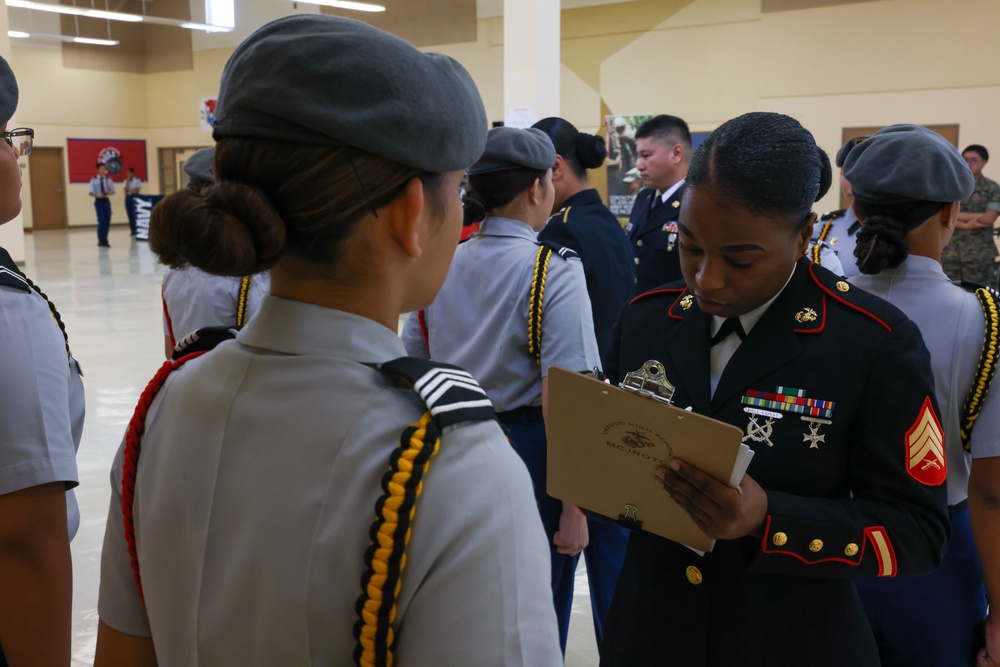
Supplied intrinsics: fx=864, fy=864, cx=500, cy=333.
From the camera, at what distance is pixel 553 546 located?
2.69 m

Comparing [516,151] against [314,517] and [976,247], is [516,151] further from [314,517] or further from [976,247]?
[976,247]

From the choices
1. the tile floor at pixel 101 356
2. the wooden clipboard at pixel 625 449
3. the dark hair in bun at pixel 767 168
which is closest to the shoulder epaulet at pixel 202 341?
the wooden clipboard at pixel 625 449

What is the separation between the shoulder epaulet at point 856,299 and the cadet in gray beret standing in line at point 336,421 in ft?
2.70

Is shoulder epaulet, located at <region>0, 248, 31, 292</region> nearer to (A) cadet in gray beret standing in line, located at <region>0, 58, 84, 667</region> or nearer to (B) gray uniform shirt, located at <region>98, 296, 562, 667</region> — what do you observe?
(A) cadet in gray beret standing in line, located at <region>0, 58, 84, 667</region>

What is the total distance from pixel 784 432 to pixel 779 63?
507 inches

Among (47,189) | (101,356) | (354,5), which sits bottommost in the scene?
(101,356)

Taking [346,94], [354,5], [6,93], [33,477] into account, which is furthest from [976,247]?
[354,5]

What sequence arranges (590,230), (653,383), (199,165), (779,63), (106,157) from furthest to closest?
(106,157), (779,63), (590,230), (199,165), (653,383)

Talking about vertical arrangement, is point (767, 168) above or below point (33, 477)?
above

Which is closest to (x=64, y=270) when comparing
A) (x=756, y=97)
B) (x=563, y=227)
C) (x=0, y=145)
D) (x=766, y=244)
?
(x=756, y=97)

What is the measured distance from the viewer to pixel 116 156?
2423 centimetres

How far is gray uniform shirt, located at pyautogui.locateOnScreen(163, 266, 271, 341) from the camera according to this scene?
312 centimetres

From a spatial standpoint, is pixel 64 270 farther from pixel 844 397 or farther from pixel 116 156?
pixel 844 397

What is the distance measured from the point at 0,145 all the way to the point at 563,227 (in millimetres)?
2190
